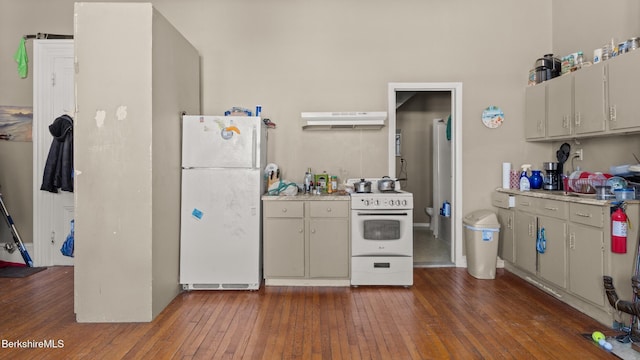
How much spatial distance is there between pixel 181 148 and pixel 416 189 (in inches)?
195

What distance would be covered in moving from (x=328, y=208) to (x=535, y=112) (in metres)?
2.62

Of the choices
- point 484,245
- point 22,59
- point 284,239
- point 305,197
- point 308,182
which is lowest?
point 484,245

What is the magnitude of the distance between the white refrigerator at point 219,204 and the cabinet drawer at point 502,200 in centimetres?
274

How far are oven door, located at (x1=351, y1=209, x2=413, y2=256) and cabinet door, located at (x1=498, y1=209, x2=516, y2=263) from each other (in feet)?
4.02

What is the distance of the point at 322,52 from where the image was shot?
403cm

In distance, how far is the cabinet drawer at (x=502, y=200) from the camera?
366 cm

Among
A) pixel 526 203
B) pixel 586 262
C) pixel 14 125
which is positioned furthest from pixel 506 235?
pixel 14 125

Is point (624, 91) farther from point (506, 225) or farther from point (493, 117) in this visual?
point (506, 225)

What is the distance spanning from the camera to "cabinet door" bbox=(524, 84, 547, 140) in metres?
3.64

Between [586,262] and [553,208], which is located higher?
[553,208]

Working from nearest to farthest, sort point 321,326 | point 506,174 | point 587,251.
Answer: point 321,326 < point 587,251 < point 506,174

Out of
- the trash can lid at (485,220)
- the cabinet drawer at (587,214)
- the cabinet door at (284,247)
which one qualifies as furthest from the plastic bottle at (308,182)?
the cabinet drawer at (587,214)

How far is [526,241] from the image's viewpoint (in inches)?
134

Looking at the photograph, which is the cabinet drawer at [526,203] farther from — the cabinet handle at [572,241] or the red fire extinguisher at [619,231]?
the red fire extinguisher at [619,231]
